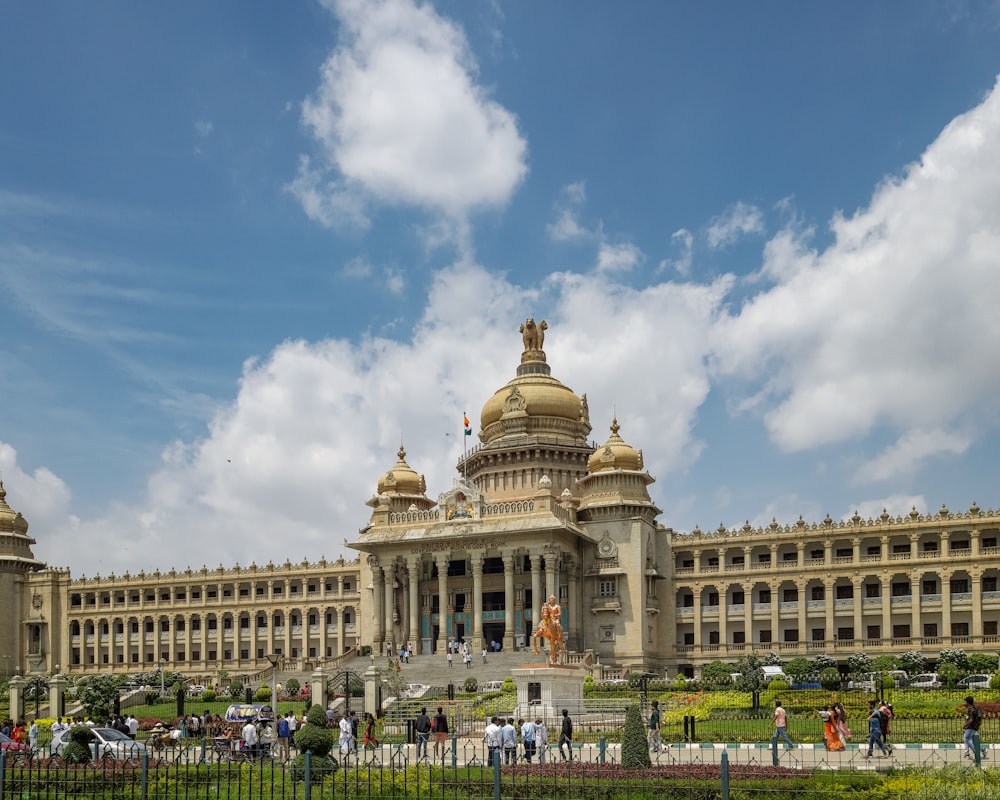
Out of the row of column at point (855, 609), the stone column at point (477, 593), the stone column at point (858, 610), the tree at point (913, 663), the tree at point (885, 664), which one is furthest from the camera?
the stone column at point (858, 610)

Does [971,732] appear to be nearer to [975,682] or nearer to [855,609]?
[975,682]

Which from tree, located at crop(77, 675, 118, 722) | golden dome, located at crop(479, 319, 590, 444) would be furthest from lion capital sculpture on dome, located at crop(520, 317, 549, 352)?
tree, located at crop(77, 675, 118, 722)

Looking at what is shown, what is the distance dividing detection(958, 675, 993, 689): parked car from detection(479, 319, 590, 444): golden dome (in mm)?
34521

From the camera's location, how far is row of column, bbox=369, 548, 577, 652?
2753 inches

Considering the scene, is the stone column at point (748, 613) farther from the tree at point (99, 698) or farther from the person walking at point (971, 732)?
the person walking at point (971, 732)

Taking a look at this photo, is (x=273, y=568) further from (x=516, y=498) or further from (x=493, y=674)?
(x=493, y=674)

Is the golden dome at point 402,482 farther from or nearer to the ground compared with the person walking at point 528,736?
farther from the ground

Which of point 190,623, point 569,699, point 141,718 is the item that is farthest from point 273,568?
point 569,699

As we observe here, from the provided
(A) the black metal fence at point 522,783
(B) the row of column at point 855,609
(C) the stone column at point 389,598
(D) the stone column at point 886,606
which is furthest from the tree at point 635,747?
(B) the row of column at point 855,609

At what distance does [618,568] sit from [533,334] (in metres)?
22.9

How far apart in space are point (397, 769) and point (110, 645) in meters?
76.9

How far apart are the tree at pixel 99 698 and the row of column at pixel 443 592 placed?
2079 centimetres

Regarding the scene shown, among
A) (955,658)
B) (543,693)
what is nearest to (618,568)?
(955,658)

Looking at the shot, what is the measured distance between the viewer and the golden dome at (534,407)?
277 ft
